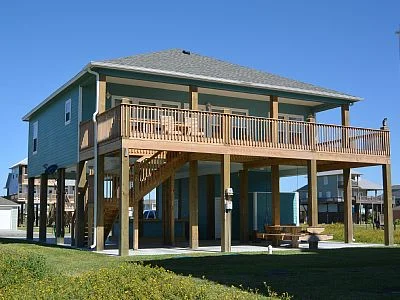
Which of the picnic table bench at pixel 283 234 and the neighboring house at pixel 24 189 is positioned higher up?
the neighboring house at pixel 24 189

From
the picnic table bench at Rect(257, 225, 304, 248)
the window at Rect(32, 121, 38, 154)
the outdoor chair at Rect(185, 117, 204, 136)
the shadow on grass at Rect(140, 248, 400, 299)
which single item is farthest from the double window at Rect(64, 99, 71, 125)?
the shadow on grass at Rect(140, 248, 400, 299)

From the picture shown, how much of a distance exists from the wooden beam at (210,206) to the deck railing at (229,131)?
637 centimetres

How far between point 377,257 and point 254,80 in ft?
29.3

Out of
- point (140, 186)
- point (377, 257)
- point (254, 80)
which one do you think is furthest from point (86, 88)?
point (377, 257)

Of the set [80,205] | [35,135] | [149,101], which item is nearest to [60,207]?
[80,205]

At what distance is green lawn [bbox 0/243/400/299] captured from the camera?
802 centimetres

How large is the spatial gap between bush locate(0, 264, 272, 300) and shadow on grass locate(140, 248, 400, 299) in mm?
2398

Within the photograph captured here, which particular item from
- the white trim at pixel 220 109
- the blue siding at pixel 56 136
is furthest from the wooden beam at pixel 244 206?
the blue siding at pixel 56 136

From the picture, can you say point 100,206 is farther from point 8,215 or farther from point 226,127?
point 8,215

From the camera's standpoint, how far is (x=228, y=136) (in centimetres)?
2003

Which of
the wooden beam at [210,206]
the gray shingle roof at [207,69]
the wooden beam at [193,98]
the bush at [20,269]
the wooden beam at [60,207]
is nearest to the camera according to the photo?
the bush at [20,269]

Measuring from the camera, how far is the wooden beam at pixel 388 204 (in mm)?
22984

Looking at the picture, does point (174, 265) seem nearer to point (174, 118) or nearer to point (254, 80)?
point (174, 118)

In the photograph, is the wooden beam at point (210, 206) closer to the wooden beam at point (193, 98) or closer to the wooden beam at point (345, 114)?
the wooden beam at point (345, 114)
